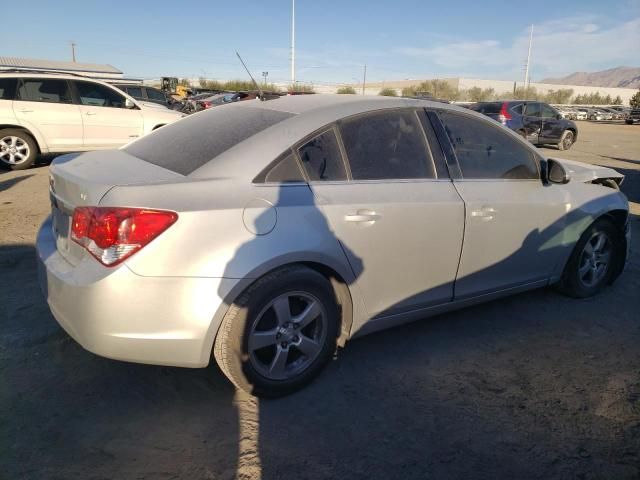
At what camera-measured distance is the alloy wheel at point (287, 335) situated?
2.52 m

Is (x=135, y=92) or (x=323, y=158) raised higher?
(x=135, y=92)

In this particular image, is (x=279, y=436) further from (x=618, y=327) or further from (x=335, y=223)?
(x=618, y=327)

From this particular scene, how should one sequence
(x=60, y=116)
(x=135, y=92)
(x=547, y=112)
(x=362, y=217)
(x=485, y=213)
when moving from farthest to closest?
(x=547, y=112), (x=135, y=92), (x=60, y=116), (x=485, y=213), (x=362, y=217)

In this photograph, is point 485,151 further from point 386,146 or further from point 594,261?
point 594,261

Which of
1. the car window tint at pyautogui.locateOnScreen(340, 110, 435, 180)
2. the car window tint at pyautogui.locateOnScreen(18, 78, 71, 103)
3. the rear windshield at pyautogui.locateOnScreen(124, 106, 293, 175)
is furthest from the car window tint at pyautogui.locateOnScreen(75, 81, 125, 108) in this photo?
the car window tint at pyautogui.locateOnScreen(340, 110, 435, 180)

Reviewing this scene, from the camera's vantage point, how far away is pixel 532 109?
627 inches

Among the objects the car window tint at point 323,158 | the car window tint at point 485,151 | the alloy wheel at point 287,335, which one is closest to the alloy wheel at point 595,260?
the car window tint at point 485,151

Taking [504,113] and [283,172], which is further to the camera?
[504,113]

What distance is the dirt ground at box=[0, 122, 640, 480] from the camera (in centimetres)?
221

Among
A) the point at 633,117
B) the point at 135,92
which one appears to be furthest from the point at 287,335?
the point at 633,117

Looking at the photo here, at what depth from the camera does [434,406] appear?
267 cm

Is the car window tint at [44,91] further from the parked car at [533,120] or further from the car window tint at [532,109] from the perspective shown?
the car window tint at [532,109]

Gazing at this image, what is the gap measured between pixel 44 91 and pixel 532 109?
1397 cm

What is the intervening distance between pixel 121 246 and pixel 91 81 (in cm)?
888
